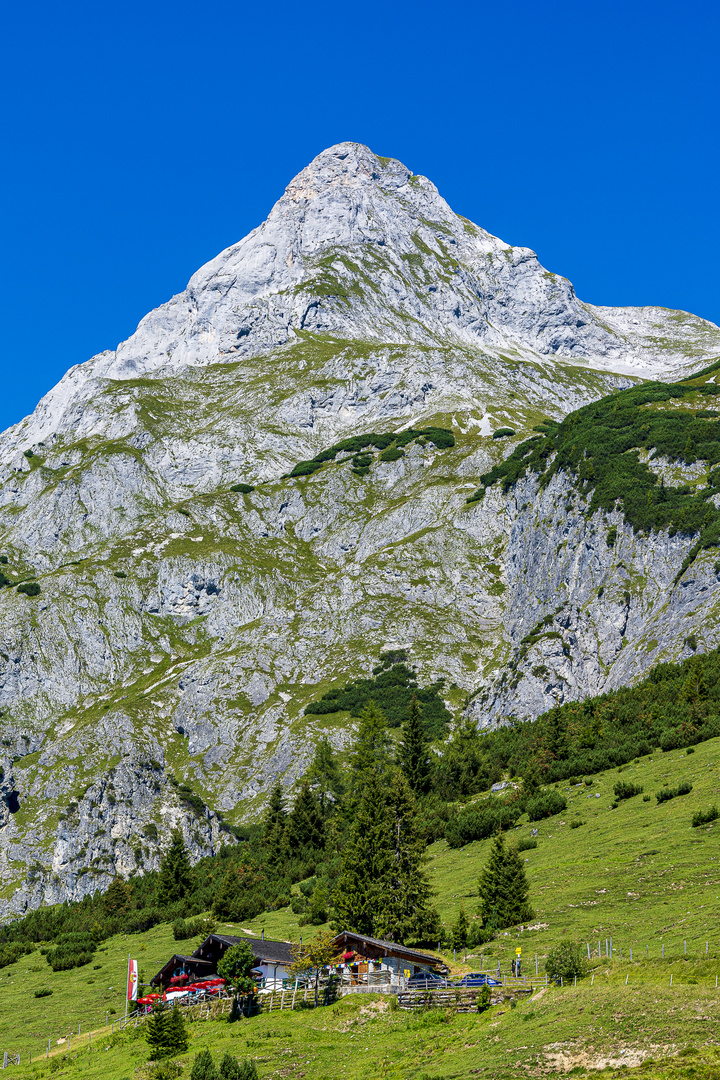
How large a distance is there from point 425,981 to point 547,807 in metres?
38.2

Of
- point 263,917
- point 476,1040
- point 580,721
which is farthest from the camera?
point 580,721

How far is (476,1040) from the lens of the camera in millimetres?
40469

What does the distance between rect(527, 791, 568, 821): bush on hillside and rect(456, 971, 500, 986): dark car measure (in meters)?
38.4

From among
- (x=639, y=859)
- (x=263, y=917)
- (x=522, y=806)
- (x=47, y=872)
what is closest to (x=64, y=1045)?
(x=263, y=917)

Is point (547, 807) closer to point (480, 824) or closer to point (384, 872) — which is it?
point (480, 824)

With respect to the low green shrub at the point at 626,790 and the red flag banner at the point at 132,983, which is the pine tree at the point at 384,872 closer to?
the red flag banner at the point at 132,983

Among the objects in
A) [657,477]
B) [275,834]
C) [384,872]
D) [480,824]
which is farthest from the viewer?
[657,477]

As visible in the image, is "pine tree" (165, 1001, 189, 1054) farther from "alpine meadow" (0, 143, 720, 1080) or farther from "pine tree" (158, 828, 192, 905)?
"pine tree" (158, 828, 192, 905)

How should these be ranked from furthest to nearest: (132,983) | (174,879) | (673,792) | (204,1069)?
(174,879) → (673,792) → (132,983) → (204,1069)

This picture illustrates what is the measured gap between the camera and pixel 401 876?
67062 mm

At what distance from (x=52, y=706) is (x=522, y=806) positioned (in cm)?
13383

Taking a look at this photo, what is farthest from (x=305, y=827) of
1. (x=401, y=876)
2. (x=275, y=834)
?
→ (x=401, y=876)

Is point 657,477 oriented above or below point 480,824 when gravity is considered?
above

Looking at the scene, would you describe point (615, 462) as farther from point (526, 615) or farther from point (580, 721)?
point (580, 721)
